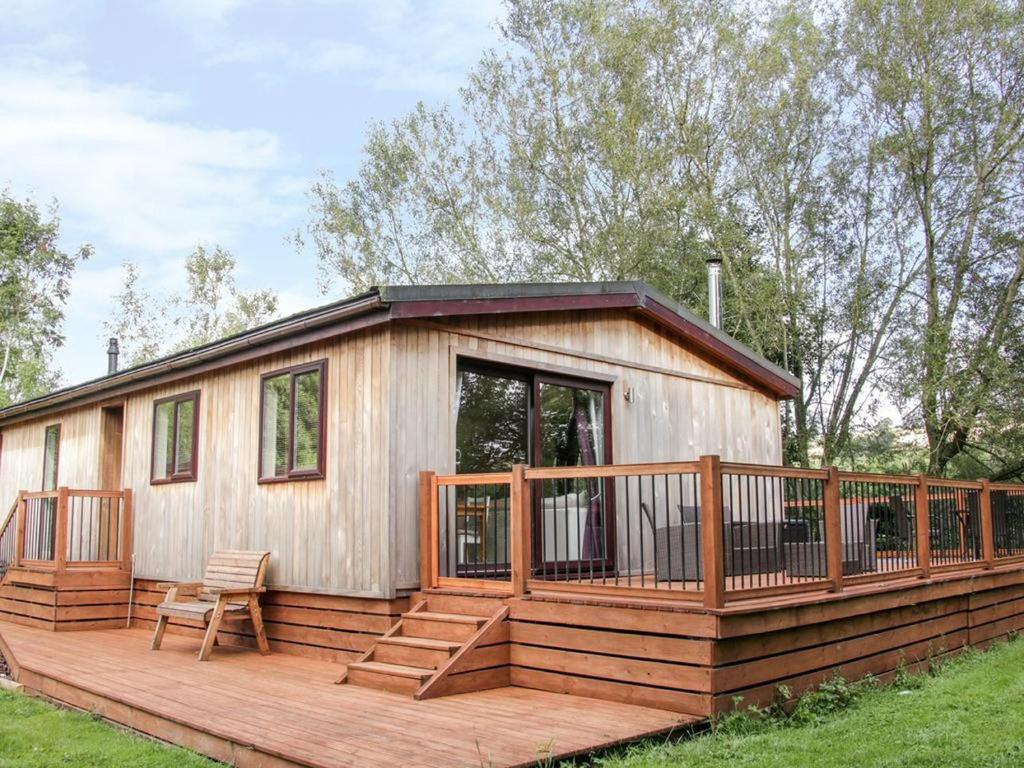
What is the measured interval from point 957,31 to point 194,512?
54.6 feet

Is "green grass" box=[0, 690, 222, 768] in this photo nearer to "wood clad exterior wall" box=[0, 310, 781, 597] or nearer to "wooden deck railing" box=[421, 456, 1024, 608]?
"wood clad exterior wall" box=[0, 310, 781, 597]

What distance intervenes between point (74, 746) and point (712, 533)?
417 centimetres

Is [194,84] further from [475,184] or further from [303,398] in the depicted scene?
[303,398]

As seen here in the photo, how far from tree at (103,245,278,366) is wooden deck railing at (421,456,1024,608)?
29204mm

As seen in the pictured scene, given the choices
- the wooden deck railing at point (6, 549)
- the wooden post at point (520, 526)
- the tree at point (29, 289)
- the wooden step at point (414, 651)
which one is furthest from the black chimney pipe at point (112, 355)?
the tree at point (29, 289)

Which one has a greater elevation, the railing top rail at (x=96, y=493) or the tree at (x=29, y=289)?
the tree at (x=29, y=289)

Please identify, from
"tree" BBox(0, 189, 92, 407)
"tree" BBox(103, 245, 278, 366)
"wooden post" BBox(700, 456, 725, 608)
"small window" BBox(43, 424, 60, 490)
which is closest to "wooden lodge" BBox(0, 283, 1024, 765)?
"wooden post" BBox(700, 456, 725, 608)

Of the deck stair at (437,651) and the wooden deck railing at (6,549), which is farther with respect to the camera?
the wooden deck railing at (6,549)

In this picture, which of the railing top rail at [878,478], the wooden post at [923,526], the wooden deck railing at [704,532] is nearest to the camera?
the wooden deck railing at [704,532]

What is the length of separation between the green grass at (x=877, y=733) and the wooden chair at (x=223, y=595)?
456 cm

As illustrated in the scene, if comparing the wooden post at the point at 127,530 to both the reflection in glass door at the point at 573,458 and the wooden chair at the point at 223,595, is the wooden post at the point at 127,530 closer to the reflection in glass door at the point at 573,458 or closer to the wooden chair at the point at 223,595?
the wooden chair at the point at 223,595

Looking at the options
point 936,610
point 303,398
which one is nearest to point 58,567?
point 303,398

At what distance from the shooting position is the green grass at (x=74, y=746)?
5.44m

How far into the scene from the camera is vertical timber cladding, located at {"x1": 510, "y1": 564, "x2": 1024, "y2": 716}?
6145mm
